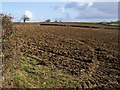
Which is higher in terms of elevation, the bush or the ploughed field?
the bush

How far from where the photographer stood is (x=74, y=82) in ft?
44.6

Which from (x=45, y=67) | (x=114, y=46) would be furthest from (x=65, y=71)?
(x=114, y=46)

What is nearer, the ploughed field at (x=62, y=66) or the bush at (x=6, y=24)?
the bush at (x=6, y=24)

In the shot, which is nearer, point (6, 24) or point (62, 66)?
point (6, 24)

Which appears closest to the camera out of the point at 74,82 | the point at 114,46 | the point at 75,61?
the point at 74,82

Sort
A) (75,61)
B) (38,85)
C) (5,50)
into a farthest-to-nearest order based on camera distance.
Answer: (75,61), (38,85), (5,50)

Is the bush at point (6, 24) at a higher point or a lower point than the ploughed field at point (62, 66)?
higher

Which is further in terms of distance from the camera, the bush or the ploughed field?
the ploughed field

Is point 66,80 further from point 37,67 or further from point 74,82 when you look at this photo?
point 37,67

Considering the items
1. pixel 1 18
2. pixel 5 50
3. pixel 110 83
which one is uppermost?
pixel 1 18

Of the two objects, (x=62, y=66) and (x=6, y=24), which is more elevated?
(x=6, y=24)

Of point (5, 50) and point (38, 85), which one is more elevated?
point (5, 50)

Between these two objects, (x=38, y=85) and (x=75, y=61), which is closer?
(x=38, y=85)

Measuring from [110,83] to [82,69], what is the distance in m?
1.57
